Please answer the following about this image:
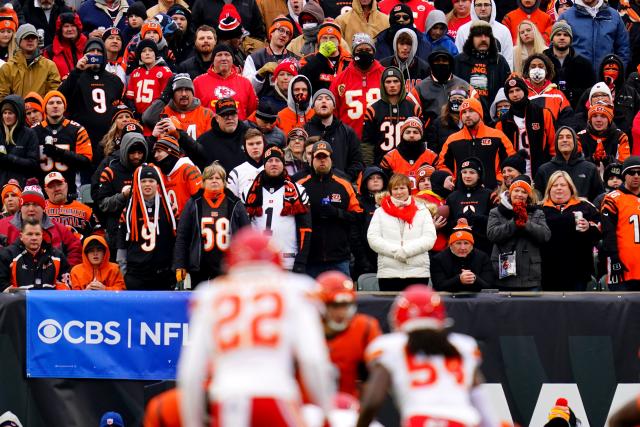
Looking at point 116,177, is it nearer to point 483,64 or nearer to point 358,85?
point 358,85

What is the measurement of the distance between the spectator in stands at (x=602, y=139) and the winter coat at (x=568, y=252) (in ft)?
6.60

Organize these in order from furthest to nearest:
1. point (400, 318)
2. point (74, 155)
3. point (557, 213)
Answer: point (74, 155)
point (557, 213)
point (400, 318)

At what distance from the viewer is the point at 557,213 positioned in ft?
52.9

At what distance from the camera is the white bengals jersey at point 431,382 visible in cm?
986

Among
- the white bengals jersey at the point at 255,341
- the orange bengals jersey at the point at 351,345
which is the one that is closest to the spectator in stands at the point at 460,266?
the orange bengals jersey at the point at 351,345

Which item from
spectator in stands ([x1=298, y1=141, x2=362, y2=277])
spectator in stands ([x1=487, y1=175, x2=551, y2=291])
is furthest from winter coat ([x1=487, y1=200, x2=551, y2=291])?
spectator in stands ([x1=298, y1=141, x2=362, y2=277])

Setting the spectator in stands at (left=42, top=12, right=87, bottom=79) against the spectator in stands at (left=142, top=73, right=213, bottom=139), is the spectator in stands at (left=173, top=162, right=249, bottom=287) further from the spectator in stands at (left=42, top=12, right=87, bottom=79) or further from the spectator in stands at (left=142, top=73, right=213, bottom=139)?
the spectator in stands at (left=42, top=12, right=87, bottom=79)

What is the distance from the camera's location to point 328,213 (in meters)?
16.4

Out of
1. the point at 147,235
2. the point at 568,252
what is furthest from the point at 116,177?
the point at 568,252

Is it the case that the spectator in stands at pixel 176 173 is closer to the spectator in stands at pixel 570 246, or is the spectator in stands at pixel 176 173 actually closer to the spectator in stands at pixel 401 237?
the spectator in stands at pixel 401 237

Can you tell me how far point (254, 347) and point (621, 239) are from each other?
7.87 m

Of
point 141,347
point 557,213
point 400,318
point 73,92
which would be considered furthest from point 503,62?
point 400,318

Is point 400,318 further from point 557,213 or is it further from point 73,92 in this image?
point 73,92

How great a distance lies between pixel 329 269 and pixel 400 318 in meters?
6.19
